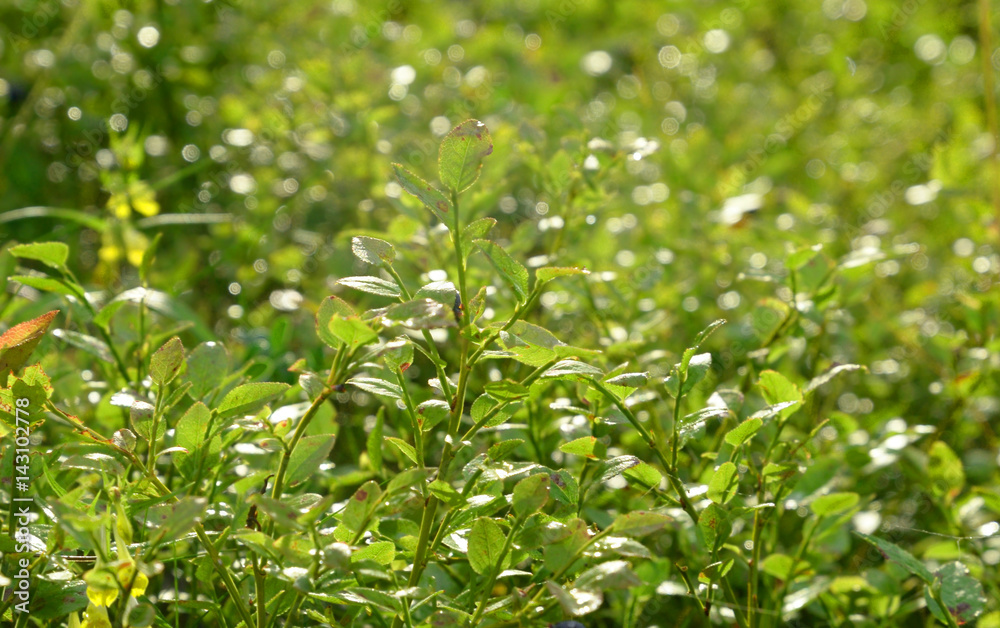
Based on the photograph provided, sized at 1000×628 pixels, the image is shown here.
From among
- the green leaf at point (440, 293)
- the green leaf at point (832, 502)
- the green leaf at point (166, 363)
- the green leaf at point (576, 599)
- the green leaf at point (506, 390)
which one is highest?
the green leaf at point (440, 293)

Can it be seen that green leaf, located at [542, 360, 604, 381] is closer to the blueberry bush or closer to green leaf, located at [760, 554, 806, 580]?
the blueberry bush

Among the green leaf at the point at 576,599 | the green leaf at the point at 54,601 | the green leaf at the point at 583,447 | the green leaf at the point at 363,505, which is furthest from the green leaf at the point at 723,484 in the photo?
the green leaf at the point at 54,601

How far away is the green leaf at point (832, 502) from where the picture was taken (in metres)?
0.92

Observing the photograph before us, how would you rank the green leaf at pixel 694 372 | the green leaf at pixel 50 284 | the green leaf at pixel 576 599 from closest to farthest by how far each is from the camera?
the green leaf at pixel 576 599 → the green leaf at pixel 694 372 → the green leaf at pixel 50 284

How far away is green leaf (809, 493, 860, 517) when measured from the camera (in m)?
0.92

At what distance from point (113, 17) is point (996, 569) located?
2086mm

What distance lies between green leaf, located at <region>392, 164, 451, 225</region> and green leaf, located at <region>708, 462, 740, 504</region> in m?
0.32

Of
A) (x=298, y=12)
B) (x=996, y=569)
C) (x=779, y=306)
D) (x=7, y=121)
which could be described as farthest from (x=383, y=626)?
(x=298, y=12)

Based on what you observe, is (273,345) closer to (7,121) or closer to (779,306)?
(779,306)

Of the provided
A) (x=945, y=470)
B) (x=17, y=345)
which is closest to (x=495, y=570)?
(x=17, y=345)

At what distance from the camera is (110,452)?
30.0 inches

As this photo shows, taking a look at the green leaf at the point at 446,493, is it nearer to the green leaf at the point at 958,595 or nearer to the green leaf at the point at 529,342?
the green leaf at the point at 529,342

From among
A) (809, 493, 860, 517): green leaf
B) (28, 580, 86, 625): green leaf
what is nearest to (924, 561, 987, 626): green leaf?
(809, 493, 860, 517): green leaf

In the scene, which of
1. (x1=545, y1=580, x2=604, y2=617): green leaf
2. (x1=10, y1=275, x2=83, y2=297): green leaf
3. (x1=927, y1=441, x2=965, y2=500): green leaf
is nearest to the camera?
(x1=545, y1=580, x2=604, y2=617): green leaf
